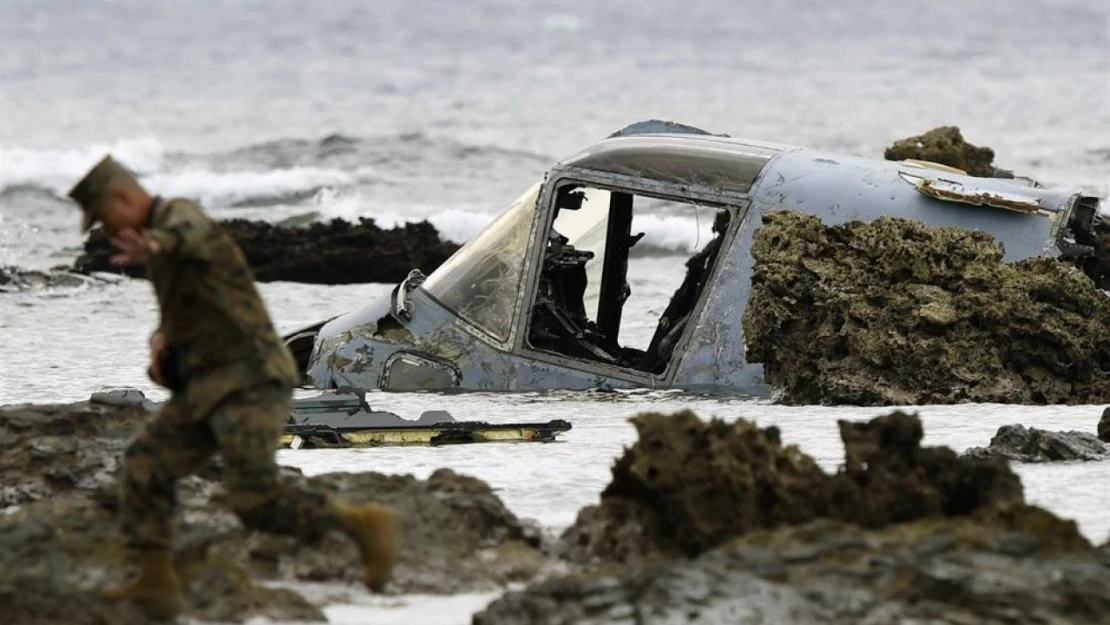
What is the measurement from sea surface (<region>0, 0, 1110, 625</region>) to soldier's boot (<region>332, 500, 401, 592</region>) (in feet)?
0.77

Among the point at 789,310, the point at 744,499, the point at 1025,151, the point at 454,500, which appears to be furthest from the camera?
the point at 1025,151

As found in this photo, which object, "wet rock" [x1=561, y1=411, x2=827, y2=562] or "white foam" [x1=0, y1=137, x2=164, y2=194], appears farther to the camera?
"white foam" [x1=0, y1=137, x2=164, y2=194]

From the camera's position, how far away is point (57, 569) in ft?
19.7

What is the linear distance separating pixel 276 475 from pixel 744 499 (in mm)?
1532

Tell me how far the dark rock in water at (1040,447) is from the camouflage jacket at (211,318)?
144 inches

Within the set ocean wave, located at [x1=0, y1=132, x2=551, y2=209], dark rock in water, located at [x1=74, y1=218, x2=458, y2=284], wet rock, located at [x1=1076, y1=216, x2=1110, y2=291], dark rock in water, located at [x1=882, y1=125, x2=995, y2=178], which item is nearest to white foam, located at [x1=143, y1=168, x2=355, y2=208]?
ocean wave, located at [x1=0, y1=132, x2=551, y2=209]

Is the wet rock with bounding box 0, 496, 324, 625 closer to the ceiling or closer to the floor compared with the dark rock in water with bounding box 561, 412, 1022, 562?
closer to the floor

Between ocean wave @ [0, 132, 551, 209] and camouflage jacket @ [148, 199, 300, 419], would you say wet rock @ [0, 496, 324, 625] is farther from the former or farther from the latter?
ocean wave @ [0, 132, 551, 209]

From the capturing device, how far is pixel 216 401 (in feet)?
18.3

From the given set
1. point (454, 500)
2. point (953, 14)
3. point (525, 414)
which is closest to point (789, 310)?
point (525, 414)

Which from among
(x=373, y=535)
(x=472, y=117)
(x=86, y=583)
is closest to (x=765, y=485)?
(x=373, y=535)

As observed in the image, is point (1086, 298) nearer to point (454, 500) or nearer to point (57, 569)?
point (454, 500)

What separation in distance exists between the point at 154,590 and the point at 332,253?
46.6 ft

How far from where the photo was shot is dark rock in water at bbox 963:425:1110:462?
8477mm
